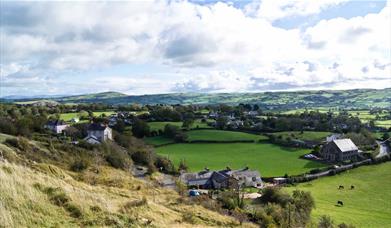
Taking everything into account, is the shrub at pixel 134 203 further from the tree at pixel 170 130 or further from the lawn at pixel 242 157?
the tree at pixel 170 130

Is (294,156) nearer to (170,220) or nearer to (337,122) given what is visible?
(337,122)

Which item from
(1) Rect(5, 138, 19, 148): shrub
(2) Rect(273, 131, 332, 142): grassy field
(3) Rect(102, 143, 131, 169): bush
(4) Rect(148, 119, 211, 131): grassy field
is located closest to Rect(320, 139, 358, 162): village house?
(2) Rect(273, 131, 332, 142): grassy field

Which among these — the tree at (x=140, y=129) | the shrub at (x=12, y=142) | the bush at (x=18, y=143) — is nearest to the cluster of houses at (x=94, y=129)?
the tree at (x=140, y=129)

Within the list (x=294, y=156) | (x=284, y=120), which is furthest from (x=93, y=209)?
(x=284, y=120)

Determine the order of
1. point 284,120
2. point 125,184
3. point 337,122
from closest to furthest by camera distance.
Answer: point 125,184, point 284,120, point 337,122

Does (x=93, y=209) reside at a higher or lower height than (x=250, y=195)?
higher

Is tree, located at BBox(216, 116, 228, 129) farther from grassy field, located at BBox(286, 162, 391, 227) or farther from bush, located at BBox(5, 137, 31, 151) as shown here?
bush, located at BBox(5, 137, 31, 151)

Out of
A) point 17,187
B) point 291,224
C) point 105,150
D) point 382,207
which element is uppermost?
point 17,187

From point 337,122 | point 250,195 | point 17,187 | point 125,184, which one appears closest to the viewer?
point 17,187
